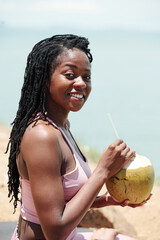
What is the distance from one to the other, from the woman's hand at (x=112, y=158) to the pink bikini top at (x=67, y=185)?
11 cm

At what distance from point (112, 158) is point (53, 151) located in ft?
1.04

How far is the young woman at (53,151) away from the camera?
1766 mm

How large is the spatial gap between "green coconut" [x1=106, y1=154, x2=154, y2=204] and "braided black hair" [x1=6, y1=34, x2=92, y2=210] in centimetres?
53

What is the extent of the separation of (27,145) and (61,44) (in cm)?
59

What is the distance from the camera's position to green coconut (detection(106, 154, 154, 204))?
2.05m

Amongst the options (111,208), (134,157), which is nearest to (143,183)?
(134,157)

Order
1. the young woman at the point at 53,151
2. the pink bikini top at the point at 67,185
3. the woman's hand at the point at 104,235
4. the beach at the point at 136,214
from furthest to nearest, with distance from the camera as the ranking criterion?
the beach at the point at 136,214
the woman's hand at the point at 104,235
the pink bikini top at the point at 67,185
the young woman at the point at 53,151

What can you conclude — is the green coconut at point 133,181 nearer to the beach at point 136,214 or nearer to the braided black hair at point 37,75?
the braided black hair at point 37,75

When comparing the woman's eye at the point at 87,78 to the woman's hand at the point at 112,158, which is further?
the woman's eye at the point at 87,78

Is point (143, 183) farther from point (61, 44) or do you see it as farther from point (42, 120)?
point (61, 44)

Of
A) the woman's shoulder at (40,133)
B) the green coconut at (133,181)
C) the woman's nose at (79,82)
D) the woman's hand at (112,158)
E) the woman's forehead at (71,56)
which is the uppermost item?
the woman's forehead at (71,56)

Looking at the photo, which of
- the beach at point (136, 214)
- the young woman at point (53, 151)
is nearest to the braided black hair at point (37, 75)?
the young woman at point (53, 151)

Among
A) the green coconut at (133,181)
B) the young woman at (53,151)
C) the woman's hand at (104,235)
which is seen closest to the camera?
the young woman at (53,151)

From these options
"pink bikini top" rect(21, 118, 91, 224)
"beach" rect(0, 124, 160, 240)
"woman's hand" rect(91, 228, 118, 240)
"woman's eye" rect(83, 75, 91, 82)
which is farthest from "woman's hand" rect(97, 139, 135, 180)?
"beach" rect(0, 124, 160, 240)
